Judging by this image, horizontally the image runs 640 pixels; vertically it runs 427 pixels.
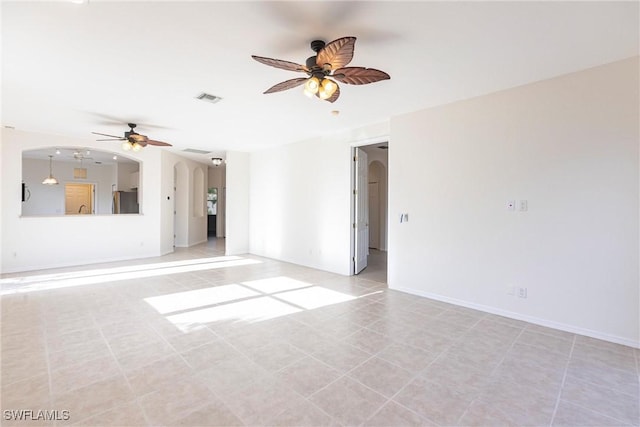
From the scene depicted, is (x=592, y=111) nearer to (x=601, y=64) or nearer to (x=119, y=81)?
(x=601, y=64)

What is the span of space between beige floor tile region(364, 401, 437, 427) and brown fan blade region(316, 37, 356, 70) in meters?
2.38

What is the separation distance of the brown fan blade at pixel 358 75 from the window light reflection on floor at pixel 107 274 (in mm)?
4701

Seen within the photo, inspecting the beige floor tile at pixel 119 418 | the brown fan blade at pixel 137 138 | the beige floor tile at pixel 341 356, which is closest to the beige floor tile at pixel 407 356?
the beige floor tile at pixel 341 356

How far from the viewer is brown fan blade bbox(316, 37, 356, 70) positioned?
2015 millimetres

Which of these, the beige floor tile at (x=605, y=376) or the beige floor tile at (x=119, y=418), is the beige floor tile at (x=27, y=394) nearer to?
the beige floor tile at (x=119, y=418)

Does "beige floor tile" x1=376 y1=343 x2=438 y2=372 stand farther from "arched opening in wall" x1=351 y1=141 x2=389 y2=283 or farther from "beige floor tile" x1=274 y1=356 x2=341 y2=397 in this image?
"arched opening in wall" x1=351 y1=141 x2=389 y2=283

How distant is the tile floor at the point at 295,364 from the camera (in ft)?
6.17

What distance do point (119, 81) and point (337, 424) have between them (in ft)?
12.7

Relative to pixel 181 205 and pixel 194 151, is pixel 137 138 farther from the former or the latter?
pixel 181 205

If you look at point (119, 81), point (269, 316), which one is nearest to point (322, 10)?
point (119, 81)

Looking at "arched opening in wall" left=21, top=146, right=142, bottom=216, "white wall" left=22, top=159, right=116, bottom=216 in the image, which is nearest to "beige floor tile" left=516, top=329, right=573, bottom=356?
"arched opening in wall" left=21, top=146, right=142, bottom=216

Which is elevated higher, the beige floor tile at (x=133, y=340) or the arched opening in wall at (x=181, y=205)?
the arched opening in wall at (x=181, y=205)

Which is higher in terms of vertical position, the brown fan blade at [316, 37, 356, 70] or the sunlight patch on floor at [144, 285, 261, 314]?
the brown fan blade at [316, 37, 356, 70]

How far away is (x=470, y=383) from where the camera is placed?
219 centimetres
